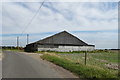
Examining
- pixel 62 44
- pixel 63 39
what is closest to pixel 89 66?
pixel 62 44

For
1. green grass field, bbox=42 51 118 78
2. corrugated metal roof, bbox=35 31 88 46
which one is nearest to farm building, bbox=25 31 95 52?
corrugated metal roof, bbox=35 31 88 46

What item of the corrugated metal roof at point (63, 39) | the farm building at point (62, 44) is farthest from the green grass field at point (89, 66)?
the corrugated metal roof at point (63, 39)

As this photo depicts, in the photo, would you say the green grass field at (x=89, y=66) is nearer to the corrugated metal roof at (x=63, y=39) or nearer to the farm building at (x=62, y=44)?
the farm building at (x=62, y=44)

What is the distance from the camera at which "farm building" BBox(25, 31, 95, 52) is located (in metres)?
60.1

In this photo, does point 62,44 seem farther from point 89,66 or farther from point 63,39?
point 89,66

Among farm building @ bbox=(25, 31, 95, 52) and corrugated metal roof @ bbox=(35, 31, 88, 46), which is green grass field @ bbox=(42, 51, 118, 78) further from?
corrugated metal roof @ bbox=(35, 31, 88, 46)

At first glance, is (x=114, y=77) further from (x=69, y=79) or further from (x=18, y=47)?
(x=18, y=47)

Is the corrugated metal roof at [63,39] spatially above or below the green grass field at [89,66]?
above

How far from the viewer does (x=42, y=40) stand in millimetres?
60812

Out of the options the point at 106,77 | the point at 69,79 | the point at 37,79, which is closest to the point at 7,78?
the point at 37,79

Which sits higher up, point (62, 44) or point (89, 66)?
point (62, 44)

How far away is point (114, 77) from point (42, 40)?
2028 inches

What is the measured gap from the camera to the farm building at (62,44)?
6012cm

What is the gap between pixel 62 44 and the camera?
62.2 m
